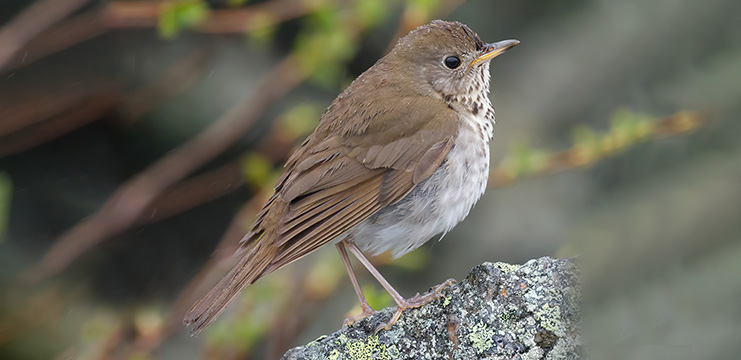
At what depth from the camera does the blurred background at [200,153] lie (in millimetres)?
3979

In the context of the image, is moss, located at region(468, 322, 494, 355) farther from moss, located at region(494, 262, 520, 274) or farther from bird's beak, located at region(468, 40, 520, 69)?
bird's beak, located at region(468, 40, 520, 69)

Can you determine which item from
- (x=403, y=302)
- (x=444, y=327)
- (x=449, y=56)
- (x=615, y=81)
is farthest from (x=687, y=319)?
(x=449, y=56)

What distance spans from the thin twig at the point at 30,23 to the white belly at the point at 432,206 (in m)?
2.36

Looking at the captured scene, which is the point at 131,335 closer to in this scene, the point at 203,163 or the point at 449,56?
the point at 203,163

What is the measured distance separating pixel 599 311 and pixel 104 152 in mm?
4264

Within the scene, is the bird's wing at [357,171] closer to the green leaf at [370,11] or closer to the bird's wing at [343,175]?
the bird's wing at [343,175]

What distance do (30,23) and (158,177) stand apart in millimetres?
1089

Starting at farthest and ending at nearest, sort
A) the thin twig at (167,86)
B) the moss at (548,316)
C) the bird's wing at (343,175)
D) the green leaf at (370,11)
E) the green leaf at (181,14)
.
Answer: the thin twig at (167,86) < the green leaf at (370,11) < the green leaf at (181,14) < the bird's wing at (343,175) < the moss at (548,316)

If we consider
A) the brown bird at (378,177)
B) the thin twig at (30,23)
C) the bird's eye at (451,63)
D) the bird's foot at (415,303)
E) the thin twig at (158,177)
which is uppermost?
the thin twig at (30,23)

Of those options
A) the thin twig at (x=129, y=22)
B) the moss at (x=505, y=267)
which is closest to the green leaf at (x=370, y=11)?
the thin twig at (x=129, y=22)

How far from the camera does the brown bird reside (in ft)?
8.68

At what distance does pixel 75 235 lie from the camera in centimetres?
416

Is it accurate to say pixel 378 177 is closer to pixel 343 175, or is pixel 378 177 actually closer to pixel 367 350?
pixel 343 175

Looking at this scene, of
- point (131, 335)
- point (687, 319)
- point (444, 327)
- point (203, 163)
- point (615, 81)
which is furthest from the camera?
point (203, 163)
